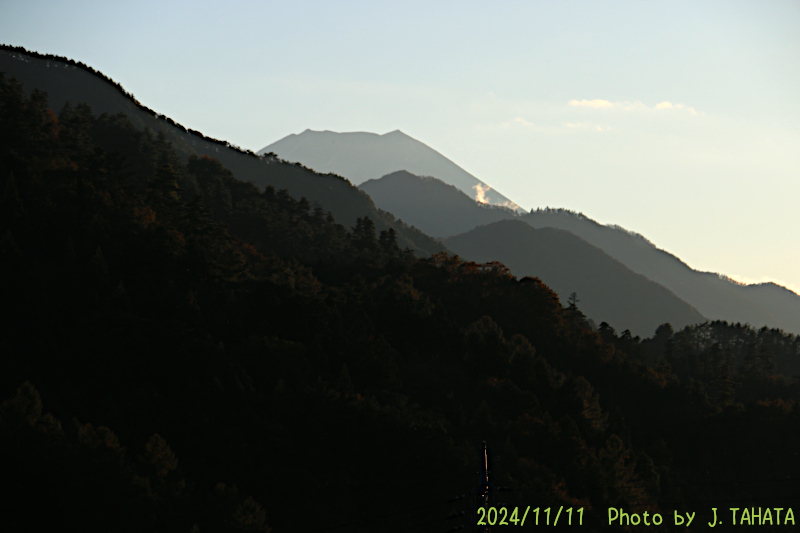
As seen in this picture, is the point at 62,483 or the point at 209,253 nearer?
the point at 62,483

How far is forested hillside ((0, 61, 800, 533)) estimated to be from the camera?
62.4 metres

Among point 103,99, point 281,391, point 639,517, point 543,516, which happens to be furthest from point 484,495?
point 103,99

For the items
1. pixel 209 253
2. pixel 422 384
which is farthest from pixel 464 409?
pixel 209 253

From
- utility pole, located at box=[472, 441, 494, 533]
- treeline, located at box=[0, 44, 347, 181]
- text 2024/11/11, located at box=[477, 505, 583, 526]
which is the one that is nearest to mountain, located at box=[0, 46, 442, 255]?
treeline, located at box=[0, 44, 347, 181]

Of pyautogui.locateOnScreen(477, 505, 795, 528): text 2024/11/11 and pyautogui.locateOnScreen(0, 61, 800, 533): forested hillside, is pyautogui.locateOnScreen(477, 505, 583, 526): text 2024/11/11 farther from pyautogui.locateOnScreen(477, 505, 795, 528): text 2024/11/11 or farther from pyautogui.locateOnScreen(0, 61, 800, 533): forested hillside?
pyautogui.locateOnScreen(0, 61, 800, 533): forested hillside

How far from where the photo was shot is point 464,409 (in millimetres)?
93625

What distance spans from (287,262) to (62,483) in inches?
2900

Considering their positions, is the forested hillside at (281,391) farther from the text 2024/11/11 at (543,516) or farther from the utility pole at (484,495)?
the utility pole at (484,495)

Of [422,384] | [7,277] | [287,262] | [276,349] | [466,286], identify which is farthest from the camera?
[466,286]

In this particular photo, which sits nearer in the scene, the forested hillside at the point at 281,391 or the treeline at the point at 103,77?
the forested hillside at the point at 281,391

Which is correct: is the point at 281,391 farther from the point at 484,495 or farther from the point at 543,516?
the point at 484,495

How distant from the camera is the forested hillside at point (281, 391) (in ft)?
205

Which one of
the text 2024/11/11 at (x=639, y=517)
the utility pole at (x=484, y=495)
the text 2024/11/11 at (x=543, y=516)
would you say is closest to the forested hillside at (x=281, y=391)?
the text 2024/11/11 at (x=543, y=516)

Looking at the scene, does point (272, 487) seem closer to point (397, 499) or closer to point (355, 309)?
point (397, 499)
